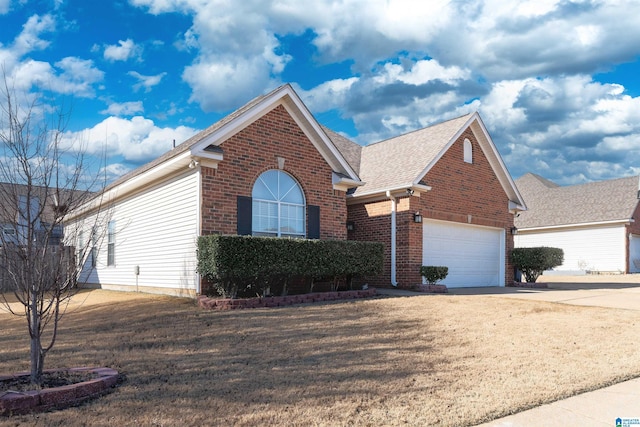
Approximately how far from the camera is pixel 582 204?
32.7 m

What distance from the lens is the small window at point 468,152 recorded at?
18.0 meters

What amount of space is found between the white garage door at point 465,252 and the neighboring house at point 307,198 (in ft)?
0.13

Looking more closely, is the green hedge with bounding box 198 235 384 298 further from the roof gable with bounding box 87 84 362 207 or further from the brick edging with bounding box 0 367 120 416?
the brick edging with bounding box 0 367 120 416

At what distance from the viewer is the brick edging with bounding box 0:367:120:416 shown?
4652 mm

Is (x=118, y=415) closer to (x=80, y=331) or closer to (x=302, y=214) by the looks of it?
(x=80, y=331)

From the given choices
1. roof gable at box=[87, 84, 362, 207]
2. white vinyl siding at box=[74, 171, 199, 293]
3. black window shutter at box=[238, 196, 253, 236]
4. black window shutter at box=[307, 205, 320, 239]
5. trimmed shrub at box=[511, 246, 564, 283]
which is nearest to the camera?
roof gable at box=[87, 84, 362, 207]

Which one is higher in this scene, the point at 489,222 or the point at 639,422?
the point at 489,222

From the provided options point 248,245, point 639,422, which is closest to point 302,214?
point 248,245

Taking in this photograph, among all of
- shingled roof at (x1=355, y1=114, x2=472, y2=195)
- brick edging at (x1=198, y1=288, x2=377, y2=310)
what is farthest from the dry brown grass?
shingled roof at (x1=355, y1=114, x2=472, y2=195)

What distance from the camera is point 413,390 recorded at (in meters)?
5.41

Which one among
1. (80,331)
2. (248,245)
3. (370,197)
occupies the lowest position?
(80,331)

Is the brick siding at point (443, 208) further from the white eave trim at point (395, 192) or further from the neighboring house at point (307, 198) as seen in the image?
the white eave trim at point (395, 192)

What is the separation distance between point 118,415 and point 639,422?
4836 mm

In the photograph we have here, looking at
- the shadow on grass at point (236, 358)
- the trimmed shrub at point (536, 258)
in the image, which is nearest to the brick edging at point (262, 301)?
the shadow on grass at point (236, 358)
